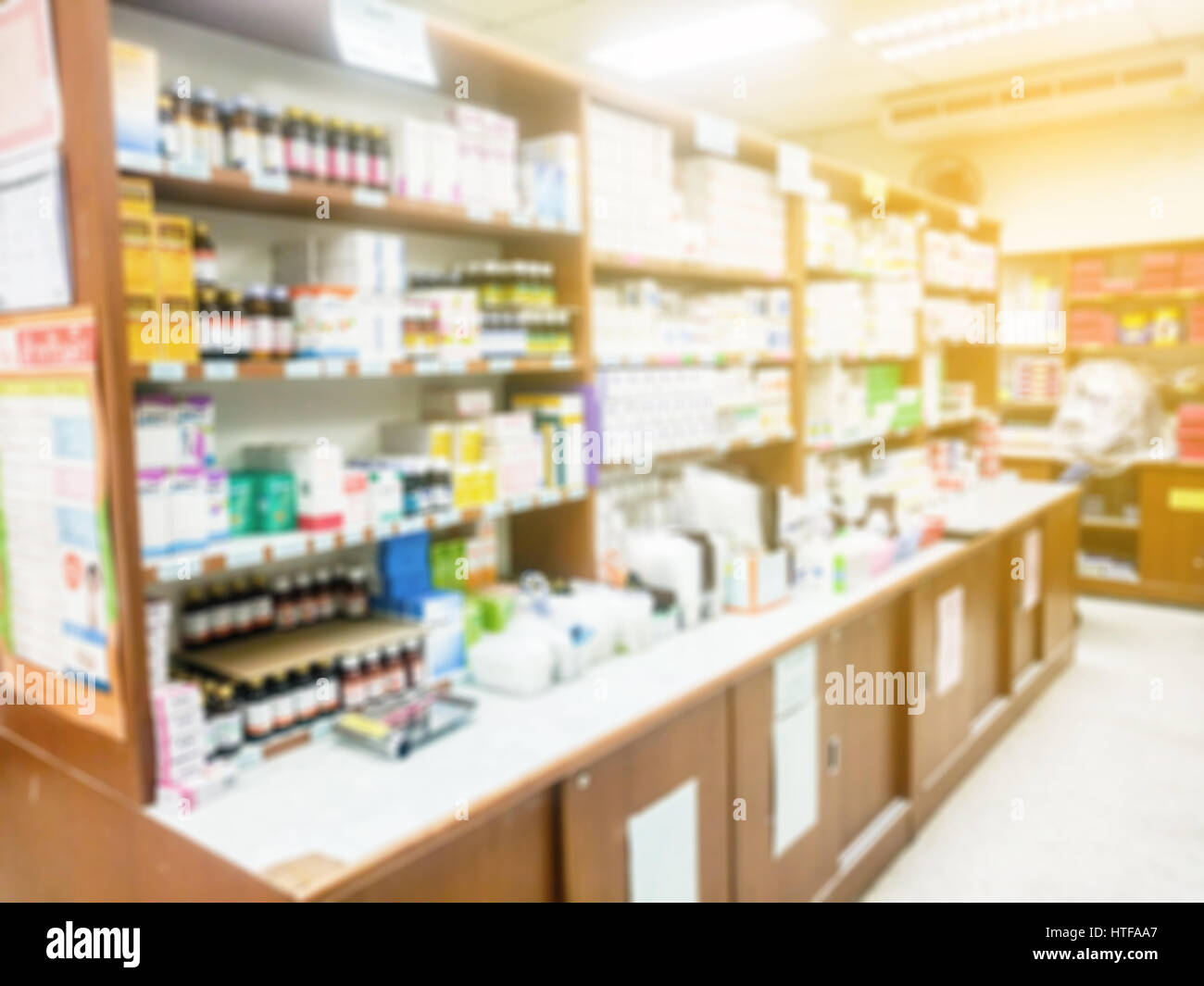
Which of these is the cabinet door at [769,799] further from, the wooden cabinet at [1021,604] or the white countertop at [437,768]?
the wooden cabinet at [1021,604]

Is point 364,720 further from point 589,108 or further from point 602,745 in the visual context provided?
point 589,108

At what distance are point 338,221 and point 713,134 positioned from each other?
4.46 ft

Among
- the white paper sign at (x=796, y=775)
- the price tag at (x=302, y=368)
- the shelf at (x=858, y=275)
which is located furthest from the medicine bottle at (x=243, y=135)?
the shelf at (x=858, y=275)

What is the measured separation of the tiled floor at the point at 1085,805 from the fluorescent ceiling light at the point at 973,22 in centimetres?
336

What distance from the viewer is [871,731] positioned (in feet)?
10.7

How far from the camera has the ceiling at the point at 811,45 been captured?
184 inches

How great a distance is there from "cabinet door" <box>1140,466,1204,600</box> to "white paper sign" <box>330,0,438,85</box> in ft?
18.7

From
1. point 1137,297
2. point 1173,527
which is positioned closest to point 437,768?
point 1173,527

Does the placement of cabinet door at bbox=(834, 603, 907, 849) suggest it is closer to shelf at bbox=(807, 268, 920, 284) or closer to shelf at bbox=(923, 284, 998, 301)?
shelf at bbox=(807, 268, 920, 284)

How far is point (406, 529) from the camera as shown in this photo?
7.54 feet

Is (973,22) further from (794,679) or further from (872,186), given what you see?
(794,679)

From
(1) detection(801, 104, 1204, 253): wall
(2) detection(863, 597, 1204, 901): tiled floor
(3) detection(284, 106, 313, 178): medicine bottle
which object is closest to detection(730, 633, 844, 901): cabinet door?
(2) detection(863, 597, 1204, 901): tiled floor

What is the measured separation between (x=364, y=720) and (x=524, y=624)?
55 centimetres
